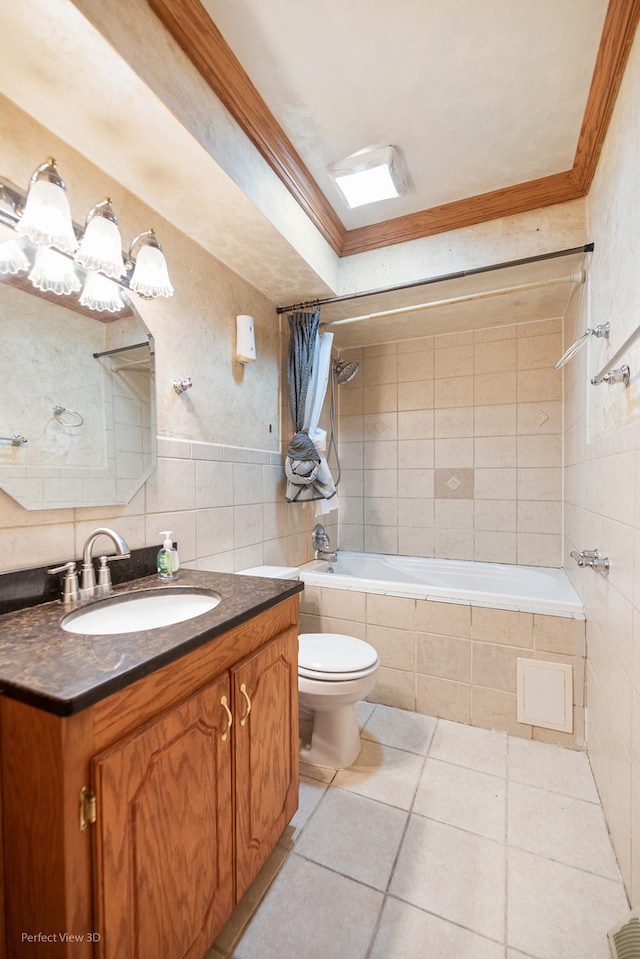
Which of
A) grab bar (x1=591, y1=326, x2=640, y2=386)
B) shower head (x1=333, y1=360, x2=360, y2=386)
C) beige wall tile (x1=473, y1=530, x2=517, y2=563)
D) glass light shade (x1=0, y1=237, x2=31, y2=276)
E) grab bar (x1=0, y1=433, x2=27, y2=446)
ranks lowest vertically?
beige wall tile (x1=473, y1=530, x2=517, y2=563)

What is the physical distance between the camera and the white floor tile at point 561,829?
1224 millimetres

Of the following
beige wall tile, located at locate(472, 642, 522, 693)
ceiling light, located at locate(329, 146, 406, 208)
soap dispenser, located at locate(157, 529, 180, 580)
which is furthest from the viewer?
beige wall tile, located at locate(472, 642, 522, 693)

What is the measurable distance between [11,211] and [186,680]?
1243mm

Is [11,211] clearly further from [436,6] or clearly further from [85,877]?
[85,877]

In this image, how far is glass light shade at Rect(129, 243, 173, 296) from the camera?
133 centimetres

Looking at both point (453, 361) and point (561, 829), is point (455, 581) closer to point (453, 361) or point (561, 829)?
point (561, 829)

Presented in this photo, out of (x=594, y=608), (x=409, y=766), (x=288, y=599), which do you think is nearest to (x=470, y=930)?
(x=409, y=766)

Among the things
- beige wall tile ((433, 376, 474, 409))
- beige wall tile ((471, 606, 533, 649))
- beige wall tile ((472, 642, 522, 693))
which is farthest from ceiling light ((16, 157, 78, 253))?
beige wall tile ((433, 376, 474, 409))

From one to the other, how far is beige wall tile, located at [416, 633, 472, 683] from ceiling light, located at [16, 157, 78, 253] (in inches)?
82.9

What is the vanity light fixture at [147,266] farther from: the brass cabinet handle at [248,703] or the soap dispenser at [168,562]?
the brass cabinet handle at [248,703]

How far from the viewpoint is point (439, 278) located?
204cm

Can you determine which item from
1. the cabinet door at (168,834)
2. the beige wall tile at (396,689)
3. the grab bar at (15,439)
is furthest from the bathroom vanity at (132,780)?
the beige wall tile at (396,689)

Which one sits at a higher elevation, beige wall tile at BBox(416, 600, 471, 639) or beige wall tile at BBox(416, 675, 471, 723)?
beige wall tile at BBox(416, 600, 471, 639)

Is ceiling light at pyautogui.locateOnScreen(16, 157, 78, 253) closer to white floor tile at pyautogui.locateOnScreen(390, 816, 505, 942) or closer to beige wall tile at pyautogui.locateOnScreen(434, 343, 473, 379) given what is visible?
white floor tile at pyautogui.locateOnScreen(390, 816, 505, 942)
